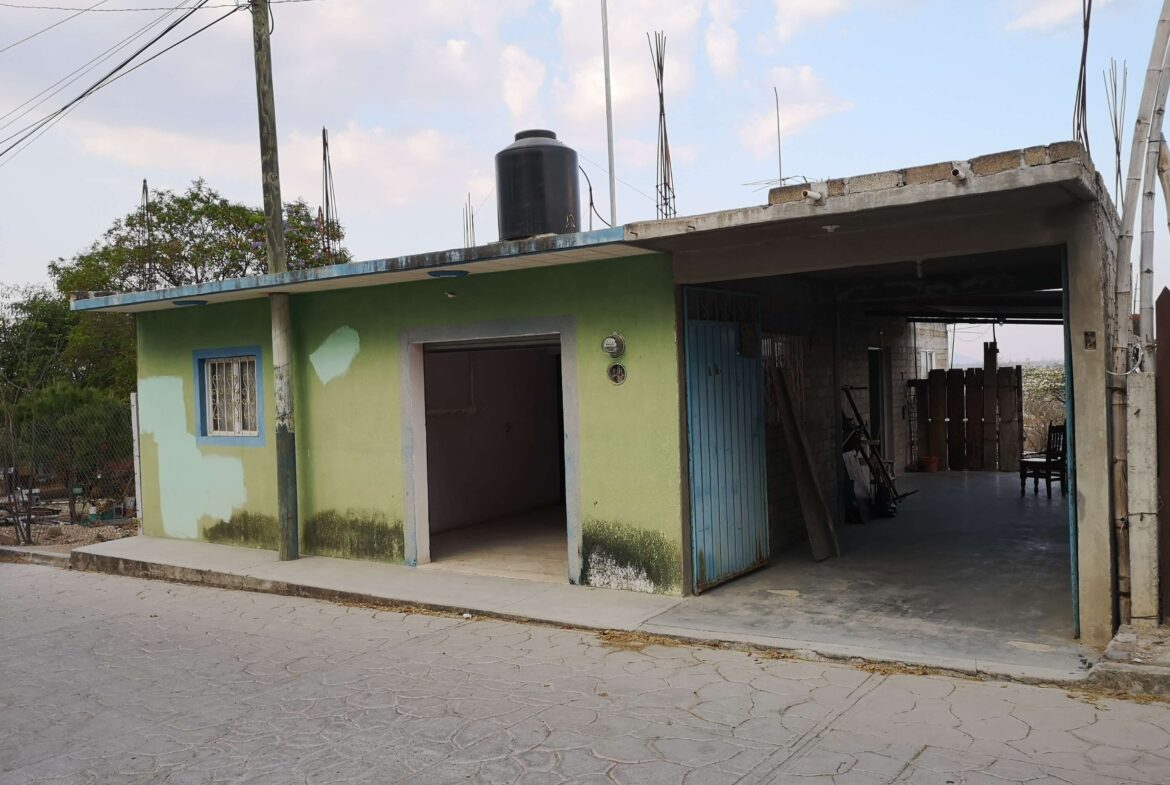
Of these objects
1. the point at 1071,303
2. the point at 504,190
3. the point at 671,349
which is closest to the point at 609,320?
the point at 671,349

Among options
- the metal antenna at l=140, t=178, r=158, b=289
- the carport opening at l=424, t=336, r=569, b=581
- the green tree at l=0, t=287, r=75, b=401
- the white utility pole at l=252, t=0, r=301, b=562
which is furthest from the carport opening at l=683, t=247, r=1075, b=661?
the green tree at l=0, t=287, r=75, b=401

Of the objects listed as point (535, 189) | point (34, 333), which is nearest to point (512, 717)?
point (535, 189)

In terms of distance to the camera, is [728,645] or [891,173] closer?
[891,173]

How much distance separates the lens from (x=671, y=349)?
7.12 meters

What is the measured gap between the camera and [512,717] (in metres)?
4.86

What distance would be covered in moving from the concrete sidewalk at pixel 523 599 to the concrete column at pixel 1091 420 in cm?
37

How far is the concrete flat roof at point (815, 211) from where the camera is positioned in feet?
15.9

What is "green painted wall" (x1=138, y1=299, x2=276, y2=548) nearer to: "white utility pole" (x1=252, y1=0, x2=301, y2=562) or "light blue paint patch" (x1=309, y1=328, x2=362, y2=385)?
"white utility pole" (x1=252, y1=0, x2=301, y2=562)

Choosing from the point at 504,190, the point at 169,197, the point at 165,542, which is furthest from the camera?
the point at 169,197

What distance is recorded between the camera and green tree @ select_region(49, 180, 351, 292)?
71.0 feet

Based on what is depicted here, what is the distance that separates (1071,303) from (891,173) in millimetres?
1382

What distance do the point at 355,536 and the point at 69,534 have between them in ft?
18.0

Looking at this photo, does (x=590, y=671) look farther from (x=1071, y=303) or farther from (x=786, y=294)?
(x=786, y=294)

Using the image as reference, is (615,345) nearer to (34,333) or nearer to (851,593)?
(851,593)
